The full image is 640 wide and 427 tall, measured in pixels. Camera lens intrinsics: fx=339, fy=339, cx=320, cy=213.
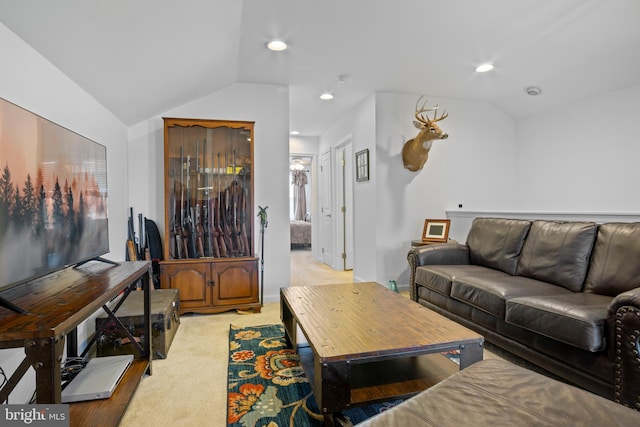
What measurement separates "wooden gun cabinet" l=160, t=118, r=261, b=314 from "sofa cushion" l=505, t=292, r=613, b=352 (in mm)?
2369

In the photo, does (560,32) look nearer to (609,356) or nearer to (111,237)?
(609,356)

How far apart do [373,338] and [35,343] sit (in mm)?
1282

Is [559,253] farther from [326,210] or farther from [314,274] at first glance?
[326,210]

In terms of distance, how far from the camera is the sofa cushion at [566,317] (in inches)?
67.5

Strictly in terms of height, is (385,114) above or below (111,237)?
above

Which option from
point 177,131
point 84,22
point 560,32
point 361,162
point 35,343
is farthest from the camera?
point 361,162

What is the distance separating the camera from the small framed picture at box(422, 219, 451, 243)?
405 cm

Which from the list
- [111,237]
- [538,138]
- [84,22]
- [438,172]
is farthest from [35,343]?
[538,138]

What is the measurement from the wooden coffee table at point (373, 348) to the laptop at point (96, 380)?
3.24ft

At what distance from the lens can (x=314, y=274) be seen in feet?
17.8

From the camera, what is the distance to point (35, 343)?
103 centimetres

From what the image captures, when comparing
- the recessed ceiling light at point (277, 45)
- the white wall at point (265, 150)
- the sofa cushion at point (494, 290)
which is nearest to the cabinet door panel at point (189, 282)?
the white wall at point (265, 150)

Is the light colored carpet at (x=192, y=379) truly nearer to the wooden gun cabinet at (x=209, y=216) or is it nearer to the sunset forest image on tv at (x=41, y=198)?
the wooden gun cabinet at (x=209, y=216)

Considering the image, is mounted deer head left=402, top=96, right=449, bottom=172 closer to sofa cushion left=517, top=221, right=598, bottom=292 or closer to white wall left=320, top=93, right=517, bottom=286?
white wall left=320, top=93, right=517, bottom=286
